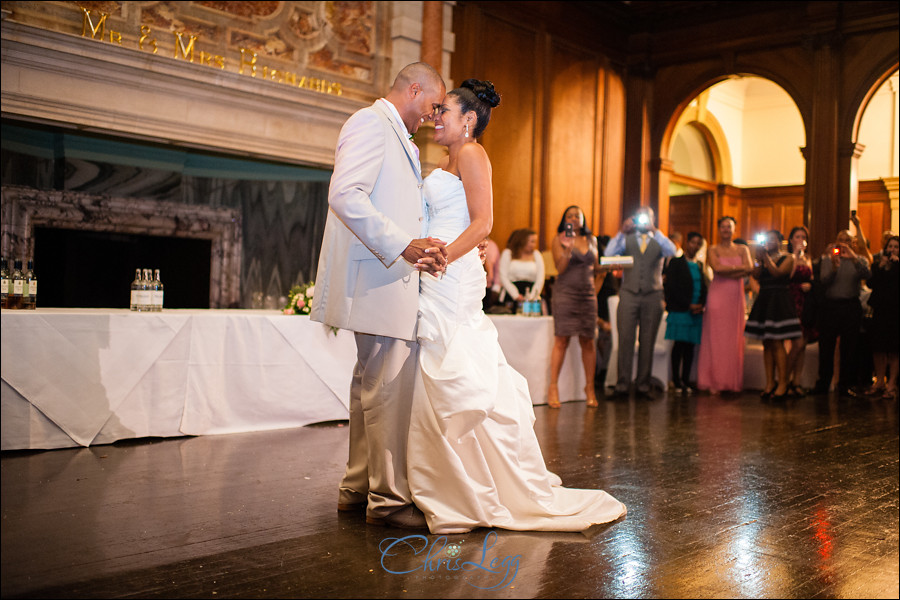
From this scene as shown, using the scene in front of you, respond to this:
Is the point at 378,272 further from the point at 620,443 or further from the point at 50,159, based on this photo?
the point at 50,159

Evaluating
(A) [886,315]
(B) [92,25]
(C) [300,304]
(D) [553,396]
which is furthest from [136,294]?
(A) [886,315]

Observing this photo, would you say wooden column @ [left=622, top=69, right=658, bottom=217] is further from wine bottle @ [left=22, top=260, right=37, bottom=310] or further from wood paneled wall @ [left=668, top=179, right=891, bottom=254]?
wine bottle @ [left=22, top=260, right=37, bottom=310]

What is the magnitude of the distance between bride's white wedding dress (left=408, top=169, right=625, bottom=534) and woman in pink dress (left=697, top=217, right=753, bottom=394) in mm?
4873

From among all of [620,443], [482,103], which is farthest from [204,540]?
[620,443]

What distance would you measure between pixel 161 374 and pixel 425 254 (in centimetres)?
221

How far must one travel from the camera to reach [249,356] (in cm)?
451

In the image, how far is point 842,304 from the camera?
24.5 feet

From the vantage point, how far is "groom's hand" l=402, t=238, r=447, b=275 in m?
2.54

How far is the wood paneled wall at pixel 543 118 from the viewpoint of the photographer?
352 inches

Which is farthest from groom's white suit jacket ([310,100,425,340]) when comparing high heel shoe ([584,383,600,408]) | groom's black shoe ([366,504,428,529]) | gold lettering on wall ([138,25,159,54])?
gold lettering on wall ([138,25,159,54])

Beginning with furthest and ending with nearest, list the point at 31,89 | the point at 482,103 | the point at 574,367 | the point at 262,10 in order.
→ the point at 262,10 < the point at 574,367 < the point at 31,89 < the point at 482,103

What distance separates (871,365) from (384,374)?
6.72m
